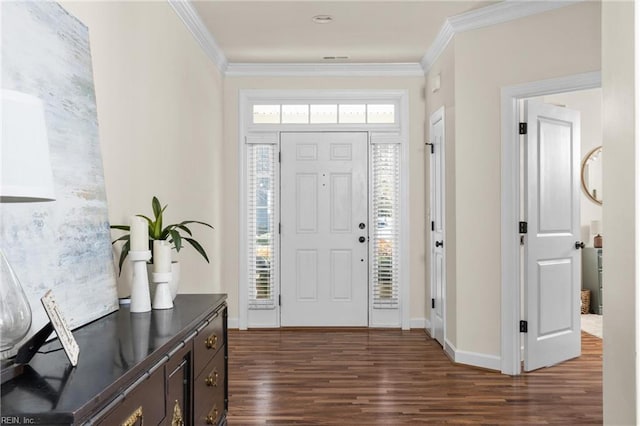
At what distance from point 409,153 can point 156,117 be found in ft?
10.4

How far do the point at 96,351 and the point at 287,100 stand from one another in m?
4.71

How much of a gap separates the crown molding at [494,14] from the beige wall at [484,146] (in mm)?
46

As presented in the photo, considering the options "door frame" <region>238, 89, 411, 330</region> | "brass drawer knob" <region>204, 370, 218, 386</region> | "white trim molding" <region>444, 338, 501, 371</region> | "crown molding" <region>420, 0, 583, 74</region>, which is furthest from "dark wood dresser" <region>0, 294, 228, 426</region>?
"door frame" <region>238, 89, 411, 330</region>

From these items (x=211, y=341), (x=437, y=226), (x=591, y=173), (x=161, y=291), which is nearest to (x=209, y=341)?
(x=211, y=341)

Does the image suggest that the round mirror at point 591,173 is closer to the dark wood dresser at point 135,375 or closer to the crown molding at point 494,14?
the crown molding at point 494,14

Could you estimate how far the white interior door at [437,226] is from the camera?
526 cm

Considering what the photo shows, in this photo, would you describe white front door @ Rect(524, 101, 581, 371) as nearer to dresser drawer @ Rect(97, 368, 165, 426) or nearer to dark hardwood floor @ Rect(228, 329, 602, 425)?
dark hardwood floor @ Rect(228, 329, 602, 425)

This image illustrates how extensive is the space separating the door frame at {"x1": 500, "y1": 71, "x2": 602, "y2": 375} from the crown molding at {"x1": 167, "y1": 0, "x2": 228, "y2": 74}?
240 cm

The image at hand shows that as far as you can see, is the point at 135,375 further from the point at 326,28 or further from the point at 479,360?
the point at 326,28

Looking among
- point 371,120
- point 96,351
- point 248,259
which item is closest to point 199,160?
point 248,259

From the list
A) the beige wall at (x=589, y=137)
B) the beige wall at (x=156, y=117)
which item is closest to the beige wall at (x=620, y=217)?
the beige wall at (x=156, y=117)

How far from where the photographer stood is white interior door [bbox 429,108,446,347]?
526cm

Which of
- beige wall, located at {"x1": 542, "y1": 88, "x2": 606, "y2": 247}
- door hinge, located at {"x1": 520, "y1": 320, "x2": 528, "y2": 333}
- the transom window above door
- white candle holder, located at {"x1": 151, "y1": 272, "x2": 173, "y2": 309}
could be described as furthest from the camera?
beige wall, located at {"x1": 542, "y1": 88, "x2": 606, "y2": 247}

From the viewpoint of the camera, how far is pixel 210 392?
253 cm
